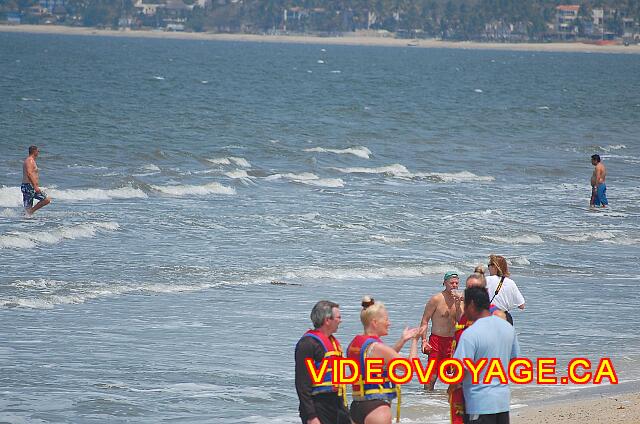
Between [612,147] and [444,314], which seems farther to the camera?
[612,147]

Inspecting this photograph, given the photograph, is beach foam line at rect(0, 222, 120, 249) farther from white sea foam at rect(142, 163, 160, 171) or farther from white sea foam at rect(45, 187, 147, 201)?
white sea foam at rect(142, 163, 160, 171)

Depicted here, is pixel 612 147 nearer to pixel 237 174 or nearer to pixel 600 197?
pixel 237 174

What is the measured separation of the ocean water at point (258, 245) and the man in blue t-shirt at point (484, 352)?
2.86 meters

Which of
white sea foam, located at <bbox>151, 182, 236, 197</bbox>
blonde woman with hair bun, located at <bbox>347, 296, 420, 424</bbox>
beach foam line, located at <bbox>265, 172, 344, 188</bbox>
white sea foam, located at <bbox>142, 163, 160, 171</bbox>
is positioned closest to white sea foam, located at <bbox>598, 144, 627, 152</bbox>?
beach foam line, located at <bbox>265, 172, 344, 188</bbox>

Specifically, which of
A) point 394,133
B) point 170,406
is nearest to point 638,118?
point 394,133

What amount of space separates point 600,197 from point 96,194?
10919 millimetres

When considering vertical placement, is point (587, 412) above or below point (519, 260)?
above

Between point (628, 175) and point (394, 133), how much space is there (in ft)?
49.9

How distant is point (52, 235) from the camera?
19.4 m

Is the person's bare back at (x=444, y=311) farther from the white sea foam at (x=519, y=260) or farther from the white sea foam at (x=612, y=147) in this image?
the white sea foam at (x=612, y=147)

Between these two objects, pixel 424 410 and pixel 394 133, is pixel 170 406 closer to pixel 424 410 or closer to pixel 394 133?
pixel 424 410

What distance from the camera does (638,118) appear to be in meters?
57.6

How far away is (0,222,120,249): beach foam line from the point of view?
18.6 m

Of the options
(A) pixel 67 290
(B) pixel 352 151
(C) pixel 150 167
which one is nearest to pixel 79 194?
(C) pixel 150 167
